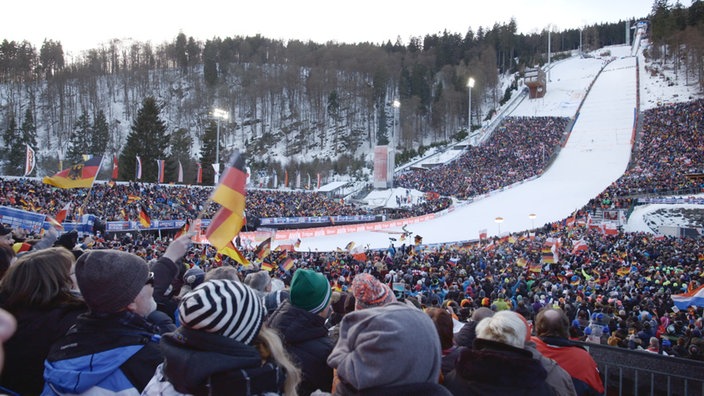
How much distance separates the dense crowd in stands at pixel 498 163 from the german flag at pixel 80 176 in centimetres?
3182

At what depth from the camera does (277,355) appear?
5.83 feet

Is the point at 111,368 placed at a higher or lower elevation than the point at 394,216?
higher

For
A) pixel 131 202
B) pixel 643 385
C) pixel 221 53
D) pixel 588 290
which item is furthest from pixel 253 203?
pixel 221 53

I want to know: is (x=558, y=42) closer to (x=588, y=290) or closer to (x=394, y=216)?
(x=394, y=216)

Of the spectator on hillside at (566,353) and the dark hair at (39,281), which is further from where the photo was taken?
the spectator on hillside at (566,353)

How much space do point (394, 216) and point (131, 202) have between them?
64.6ft

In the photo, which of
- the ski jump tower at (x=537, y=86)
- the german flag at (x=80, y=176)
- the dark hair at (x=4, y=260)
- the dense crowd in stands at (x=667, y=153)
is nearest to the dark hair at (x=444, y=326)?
the dark hair at (x=4, y=260)

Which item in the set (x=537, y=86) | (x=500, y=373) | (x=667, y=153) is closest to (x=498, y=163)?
(x=667, y=153)

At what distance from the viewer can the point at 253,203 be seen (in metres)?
34.1

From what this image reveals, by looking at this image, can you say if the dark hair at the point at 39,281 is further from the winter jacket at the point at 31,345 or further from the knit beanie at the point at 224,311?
the knit beanie at the point at 224,311

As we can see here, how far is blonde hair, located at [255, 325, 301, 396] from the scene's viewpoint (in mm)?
1740

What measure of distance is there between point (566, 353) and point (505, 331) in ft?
3.76

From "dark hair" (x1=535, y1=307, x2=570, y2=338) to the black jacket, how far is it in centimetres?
224

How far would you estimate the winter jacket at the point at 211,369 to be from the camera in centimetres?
156
